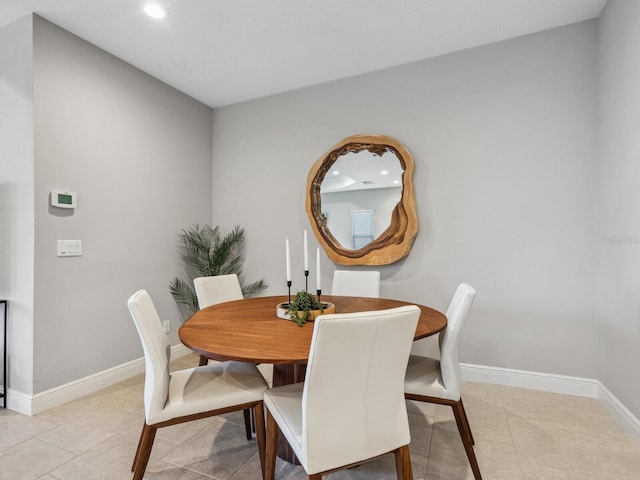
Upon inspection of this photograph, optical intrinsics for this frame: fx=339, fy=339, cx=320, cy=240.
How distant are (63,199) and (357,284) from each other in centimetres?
220

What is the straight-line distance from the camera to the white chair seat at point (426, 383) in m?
1.56

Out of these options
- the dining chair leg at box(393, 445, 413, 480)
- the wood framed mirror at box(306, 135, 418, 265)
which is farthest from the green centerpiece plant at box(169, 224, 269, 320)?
the dining chair leg at box(393, 445, 413, 480)

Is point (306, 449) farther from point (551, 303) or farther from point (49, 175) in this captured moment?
point (49, 175)

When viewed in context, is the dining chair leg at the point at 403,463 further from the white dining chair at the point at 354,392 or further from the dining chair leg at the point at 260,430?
the dining chair leg at the point at 260,430

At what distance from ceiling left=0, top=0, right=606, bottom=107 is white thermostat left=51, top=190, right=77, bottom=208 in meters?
1.16

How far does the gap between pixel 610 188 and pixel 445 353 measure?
164 cm

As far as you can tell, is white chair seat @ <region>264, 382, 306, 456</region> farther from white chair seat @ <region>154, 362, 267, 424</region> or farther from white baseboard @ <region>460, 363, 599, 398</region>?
white baseboard @ <region>460, 363, 599, 398</region>

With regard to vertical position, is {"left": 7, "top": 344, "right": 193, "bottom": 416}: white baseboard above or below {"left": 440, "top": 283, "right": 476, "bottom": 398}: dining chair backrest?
below

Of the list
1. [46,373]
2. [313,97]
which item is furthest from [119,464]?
[313,97]

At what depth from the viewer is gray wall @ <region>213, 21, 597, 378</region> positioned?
2408 mm

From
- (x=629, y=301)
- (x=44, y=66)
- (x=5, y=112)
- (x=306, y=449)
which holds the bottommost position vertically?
(x=306, y=449)

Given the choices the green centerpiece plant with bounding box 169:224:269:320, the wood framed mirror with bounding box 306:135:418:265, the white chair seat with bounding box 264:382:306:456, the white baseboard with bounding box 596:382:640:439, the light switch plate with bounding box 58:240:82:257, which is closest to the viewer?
the white chair seat with bounding box 264:382:306:456

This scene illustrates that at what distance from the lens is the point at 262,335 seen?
1.48 m

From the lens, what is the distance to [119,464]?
1.68 meters
